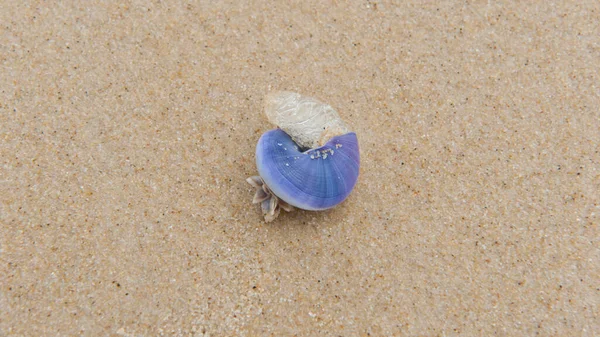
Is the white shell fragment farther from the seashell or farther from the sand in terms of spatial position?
the sand

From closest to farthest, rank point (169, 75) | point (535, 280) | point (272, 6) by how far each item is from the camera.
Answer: point (535, 280), point (169, 75), point (272, 6)

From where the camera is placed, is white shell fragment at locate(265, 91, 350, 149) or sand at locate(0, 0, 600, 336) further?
white shell fragment at locate(265, 91, 350, 149)

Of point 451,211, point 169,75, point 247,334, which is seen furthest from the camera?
point 169,75

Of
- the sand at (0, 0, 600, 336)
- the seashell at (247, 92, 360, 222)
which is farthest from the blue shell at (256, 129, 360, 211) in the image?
the sand at (0, 0, 600, 336)

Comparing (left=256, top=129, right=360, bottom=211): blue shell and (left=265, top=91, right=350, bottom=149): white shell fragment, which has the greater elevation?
(left=265, top=91, right=350, bottom=149): white shell fragment

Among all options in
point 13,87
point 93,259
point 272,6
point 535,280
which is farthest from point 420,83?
point 13,87

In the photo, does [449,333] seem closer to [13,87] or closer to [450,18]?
[450,18]

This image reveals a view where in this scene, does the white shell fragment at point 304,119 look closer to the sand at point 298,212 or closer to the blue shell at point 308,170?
the blue shell at point 308,170
